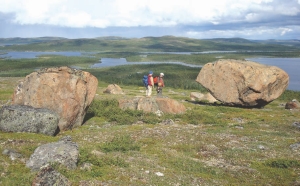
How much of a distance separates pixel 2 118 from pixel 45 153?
8.99m

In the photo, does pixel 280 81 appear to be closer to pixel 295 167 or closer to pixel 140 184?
pixel 295 167

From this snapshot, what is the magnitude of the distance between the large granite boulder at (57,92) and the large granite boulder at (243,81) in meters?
23.4

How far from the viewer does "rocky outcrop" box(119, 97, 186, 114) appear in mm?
35581

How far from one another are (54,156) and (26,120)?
845cm

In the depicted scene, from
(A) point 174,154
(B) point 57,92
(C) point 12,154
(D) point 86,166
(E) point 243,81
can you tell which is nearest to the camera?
(D) point 86,166

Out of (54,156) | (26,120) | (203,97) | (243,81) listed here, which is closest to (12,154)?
(54,156)

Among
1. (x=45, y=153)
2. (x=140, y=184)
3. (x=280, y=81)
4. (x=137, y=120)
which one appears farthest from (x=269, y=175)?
(x=280, y=81)

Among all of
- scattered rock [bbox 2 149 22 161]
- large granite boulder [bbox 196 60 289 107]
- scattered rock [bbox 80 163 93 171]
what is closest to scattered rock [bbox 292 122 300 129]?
large granite boulder [bbox 196 60 289 107]

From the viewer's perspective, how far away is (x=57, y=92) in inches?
1046

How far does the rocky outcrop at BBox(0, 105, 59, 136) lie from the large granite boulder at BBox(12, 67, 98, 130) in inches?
114

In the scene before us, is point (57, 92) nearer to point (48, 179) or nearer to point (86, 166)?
point (86, 166)

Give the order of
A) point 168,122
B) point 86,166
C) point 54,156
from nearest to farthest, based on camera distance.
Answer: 1. point 54,156
2. point 86,166
3. point 168,122

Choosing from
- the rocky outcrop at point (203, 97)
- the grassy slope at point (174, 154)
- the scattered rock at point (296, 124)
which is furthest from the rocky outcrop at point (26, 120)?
the rocky outcrop at point (203, 97)

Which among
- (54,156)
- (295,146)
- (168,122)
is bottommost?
(168,122)
